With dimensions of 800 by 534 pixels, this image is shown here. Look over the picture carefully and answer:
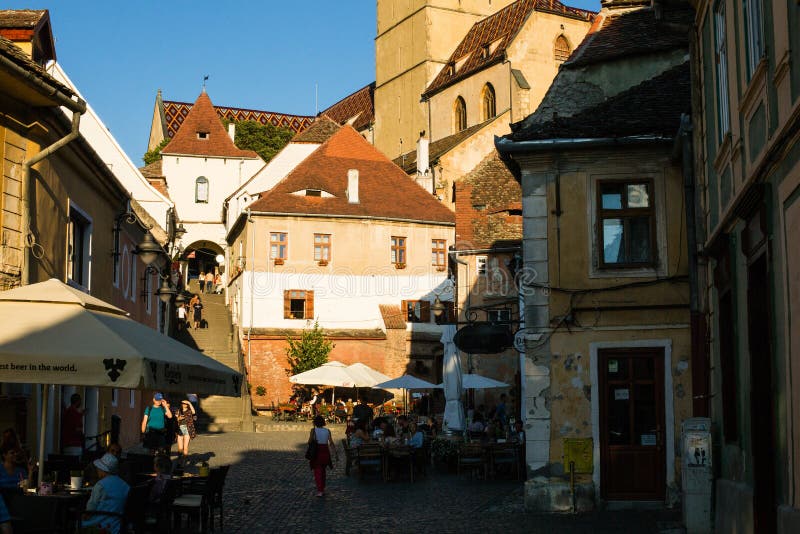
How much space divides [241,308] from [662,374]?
112 feet

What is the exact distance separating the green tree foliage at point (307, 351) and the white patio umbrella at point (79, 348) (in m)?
36.1

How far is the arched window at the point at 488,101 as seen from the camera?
6912 cm

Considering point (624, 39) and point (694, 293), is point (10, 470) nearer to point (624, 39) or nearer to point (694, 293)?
point (694, 293)

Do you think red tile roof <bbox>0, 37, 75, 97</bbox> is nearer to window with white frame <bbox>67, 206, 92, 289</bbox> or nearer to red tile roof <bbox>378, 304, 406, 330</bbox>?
window with white frame <bbox>67, 206, 92, 289</bbox>

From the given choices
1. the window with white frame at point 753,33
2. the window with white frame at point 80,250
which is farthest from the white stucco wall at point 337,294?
the window with white frame at point 753,33

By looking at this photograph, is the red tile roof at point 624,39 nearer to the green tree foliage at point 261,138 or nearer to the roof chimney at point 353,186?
the roof chimney at point 353,186

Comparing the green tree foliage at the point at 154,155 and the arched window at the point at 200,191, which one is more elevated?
the green tree foliage at the point at 154,155

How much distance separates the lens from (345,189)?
54.6 metres

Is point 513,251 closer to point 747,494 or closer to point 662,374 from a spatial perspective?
point 662,374

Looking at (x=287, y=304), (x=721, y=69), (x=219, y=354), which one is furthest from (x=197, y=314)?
(x=721, y=69)

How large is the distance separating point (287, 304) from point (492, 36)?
29454 mm

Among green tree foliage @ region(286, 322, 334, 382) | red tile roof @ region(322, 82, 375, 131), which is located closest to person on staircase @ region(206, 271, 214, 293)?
green tree foliage @ region(286, 322, 334, 382)

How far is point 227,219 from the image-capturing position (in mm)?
70938

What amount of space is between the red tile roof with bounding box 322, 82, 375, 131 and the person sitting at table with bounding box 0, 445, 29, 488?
74115 mm
